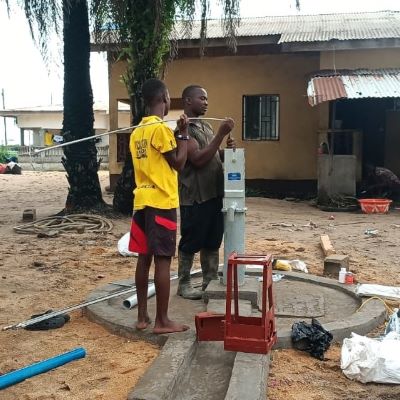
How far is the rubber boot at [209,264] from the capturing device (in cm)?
474

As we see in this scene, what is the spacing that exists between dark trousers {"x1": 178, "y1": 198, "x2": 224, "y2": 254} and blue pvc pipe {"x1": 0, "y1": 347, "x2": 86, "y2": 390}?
132 cm

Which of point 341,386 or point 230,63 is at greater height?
point 230,63

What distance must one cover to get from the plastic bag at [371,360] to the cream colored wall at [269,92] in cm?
1137

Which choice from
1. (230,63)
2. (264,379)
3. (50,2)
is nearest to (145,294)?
(264,379)

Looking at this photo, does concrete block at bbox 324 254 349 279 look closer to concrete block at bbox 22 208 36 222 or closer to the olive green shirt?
the olive green shirt

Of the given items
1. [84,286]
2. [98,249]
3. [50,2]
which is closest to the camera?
[84,286]

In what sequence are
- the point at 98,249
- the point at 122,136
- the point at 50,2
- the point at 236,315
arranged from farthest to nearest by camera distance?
1. the point at 122,136
2. the point at 50,2
3. the point at 98,249
4. the point at 236,315

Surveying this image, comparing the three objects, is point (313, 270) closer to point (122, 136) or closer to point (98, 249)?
point (98, 249)

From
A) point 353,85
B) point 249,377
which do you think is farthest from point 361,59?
point 249,377

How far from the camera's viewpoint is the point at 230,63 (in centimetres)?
1470

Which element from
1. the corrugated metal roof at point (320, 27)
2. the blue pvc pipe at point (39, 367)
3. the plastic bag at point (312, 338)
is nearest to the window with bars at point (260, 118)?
the corrugated metal roof at point (320, 27)

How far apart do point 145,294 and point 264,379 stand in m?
1.17

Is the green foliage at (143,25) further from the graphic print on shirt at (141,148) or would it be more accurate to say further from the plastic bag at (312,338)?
the plastic bag at (312,338)

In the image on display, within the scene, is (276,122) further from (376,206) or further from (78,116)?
(78,116)
